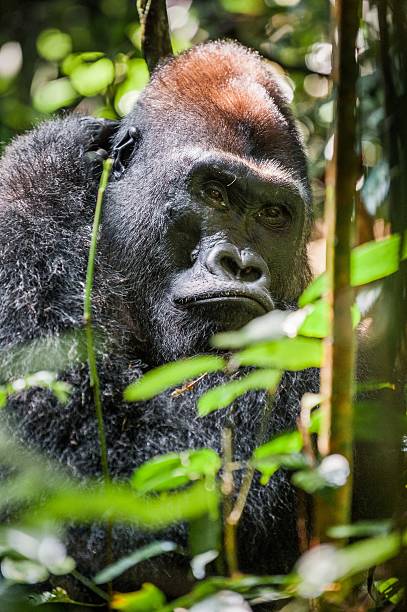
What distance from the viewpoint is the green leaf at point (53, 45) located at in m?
5.86

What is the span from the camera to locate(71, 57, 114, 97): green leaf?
5520 millimetres

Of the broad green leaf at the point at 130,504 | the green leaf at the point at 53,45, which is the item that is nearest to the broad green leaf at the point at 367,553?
the broad green leaf at the point at 130,504

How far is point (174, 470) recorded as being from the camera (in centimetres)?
165

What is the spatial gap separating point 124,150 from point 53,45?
82.9 inches

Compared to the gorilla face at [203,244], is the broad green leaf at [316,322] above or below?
below

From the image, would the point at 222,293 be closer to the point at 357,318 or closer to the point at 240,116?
the point at 240,116

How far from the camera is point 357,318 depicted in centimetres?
154

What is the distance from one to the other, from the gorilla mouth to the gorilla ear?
3.13ft

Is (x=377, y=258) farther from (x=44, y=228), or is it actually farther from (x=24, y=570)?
(x=44, y=228)

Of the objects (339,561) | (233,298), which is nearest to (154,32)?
(233,298)

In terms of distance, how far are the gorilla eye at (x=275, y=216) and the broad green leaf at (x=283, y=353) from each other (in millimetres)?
2415

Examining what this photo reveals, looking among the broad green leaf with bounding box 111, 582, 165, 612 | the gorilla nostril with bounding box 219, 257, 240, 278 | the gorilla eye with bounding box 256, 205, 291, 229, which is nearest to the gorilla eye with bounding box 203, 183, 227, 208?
the gorilla eye with bounding box 256, 205, 291, 229

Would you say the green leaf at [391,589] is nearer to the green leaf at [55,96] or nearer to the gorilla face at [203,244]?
the gorilla face at [203,244]

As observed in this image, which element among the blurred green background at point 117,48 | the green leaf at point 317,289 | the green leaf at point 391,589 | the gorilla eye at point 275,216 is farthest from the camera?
the blurred green background at point 117,48
